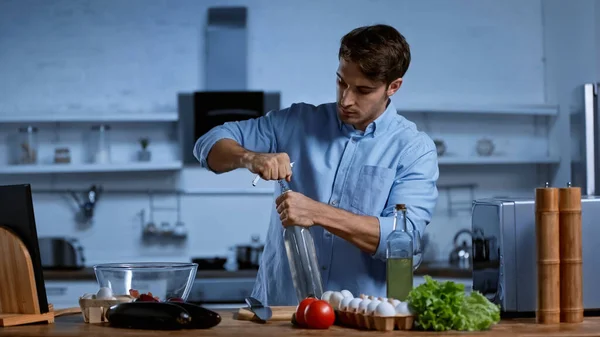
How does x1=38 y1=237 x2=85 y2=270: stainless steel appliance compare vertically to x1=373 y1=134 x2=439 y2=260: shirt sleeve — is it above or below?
below

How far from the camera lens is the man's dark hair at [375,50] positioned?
247cm

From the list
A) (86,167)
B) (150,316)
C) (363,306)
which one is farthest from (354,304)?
(86,167)

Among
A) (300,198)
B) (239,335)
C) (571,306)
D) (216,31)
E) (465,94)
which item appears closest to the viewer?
(239,335)

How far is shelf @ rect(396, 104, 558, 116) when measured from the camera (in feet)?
18.8

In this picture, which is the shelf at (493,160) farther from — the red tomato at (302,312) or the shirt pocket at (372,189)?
the red tomato at (302,312)

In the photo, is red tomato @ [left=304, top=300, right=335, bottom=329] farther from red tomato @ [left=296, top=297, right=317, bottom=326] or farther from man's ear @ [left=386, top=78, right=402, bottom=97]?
man's ear @ [left=386, top=78, right=402, bottom=97]

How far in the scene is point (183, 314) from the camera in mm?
1998

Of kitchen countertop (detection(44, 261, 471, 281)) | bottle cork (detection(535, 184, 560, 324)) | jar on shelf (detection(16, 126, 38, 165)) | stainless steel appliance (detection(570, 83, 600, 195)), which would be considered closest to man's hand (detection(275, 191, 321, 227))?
bottle cork (detection(535, 184, 560, 324))

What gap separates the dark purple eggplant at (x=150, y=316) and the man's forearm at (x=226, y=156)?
541 millimetres

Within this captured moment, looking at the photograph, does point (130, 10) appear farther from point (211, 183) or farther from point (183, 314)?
point (183, 314)

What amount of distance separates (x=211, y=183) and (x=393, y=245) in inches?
147

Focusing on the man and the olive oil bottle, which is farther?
the man

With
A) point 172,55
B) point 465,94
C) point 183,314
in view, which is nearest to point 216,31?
point 172,55

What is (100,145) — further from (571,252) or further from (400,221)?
(571,252)
